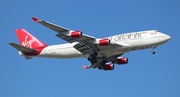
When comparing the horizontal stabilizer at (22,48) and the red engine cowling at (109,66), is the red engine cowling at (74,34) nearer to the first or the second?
the horizontal stabilizer at (22,48)

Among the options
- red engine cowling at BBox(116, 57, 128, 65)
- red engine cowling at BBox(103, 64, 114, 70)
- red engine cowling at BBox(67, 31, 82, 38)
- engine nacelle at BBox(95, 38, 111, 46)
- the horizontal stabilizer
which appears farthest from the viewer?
red engine cowling at BBox(103, 64, 114, 70)

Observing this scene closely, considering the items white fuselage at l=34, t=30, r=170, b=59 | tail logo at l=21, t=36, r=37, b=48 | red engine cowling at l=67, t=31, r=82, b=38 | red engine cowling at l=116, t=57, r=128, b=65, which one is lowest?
red engine cowling at l=116, t=57, r=128, b=65

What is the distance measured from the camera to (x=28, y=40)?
69812 mm

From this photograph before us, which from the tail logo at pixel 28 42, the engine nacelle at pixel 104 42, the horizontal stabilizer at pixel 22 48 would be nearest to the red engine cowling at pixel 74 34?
the engine nacelle at pixel 104 42

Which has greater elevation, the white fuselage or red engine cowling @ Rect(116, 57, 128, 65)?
the white fuselage

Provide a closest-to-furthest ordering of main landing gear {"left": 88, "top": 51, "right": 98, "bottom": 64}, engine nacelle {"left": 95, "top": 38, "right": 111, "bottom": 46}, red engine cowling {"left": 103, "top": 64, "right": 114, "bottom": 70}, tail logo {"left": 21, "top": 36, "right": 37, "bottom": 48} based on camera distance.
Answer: engine nacelle {"left": 95, "top": 38, "right": 111, "bottom": 46}
main landing gear {"left": 88, "top": 51, "right": 98, "bottom": 64}
tail logo {"left": 21, "top": 36, "right": 37, "bottom": 48}
red engine cowling {"left": 103, "top": 64, "right": 114, "bottom": 70}

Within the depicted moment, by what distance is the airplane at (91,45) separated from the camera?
60.4 metres

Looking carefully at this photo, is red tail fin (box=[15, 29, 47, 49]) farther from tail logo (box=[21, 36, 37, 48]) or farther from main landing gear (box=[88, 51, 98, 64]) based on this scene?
main landing gear (box=[88, 51, 98, 64])

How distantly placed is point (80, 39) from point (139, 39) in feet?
31.1

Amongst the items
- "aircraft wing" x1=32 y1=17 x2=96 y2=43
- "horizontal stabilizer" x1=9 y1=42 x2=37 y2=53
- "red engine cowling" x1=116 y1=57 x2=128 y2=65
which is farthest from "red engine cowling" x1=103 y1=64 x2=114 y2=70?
"horizontal stabilizer" x1=9 y1=42 x2=37 y2=53

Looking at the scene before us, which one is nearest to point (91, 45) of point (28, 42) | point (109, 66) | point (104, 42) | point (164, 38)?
point (104, 42)

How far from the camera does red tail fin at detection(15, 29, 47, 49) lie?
68.4 m

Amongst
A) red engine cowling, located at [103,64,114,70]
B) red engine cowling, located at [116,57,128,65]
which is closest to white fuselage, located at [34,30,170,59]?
red engine cowling, located at [116,57,128,65]

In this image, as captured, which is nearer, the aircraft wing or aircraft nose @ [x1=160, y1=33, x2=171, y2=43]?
the aircraft wing
